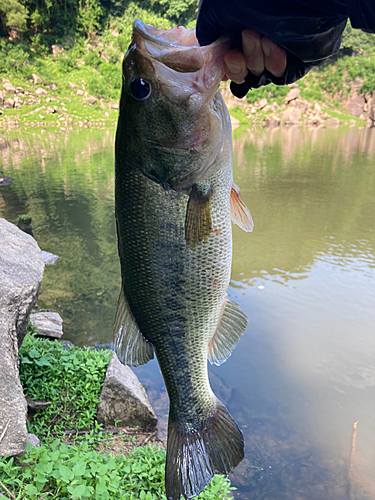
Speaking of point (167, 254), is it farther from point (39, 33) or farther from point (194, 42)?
point (39, 33)

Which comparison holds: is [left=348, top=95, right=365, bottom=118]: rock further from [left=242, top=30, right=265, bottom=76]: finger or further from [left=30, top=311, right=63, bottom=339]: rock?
[left=242, top=30, right=265, bottom=76]: finger

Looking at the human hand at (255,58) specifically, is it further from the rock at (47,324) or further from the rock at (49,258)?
Answer: the rock at (49,258)

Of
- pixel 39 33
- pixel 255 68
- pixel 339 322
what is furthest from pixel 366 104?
pixel 255 68

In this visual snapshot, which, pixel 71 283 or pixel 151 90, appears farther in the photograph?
pixel 71 283

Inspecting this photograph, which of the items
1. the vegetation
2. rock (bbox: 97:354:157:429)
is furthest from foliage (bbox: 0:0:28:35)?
rock (bbox: 97:354:157:429)

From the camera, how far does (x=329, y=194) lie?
1368cm

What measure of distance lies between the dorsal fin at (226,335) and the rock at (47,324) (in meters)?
4.00

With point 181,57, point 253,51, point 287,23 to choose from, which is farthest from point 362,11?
point 181,57

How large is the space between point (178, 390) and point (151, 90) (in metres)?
1.32

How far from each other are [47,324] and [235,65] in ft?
16.4

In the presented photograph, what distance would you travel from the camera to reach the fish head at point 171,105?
4.49 ft

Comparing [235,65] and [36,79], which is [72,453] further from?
[36,79]

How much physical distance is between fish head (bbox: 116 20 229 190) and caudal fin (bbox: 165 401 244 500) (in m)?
1.17

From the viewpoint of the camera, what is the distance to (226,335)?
6.06 feet
